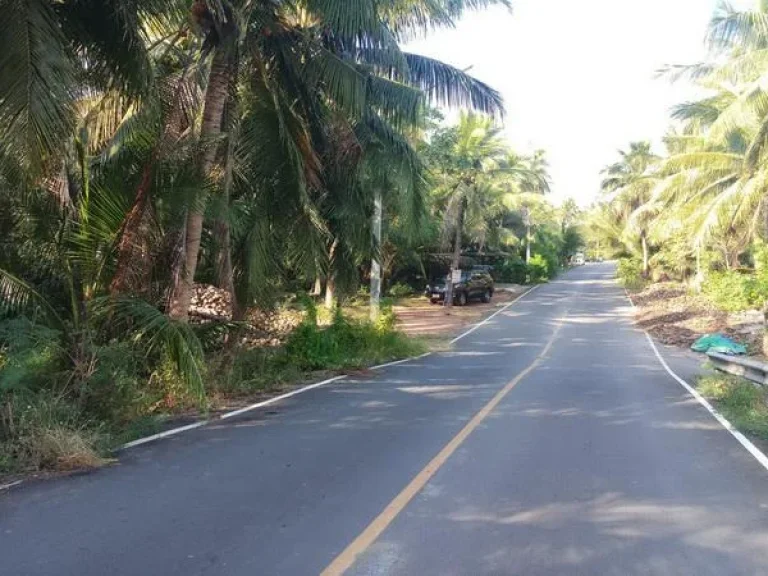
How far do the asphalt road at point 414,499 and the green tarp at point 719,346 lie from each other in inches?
452

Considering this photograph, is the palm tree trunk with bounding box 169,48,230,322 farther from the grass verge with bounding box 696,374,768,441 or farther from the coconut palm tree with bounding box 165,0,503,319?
the grass verge with bounding box 696,374,768,441

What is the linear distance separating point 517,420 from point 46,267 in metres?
6.38

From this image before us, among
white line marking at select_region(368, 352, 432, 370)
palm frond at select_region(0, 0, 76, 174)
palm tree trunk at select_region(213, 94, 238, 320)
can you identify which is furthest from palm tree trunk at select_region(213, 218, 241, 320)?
palm frond at select_region(0, 0, 76, 174)

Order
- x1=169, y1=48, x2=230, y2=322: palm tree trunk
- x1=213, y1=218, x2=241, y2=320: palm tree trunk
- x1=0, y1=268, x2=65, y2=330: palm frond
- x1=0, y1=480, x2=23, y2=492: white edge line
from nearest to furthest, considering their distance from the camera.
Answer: x1=0, y1=480, x2=23, y2=492: white edge line
x1=0, y1=268, x2=65, y2=330: palm frond
x1=169, y1=48, x2=230, y2=322: palm tree trunk
x1=213, y1=218, x2=241, y2=320: palm tree trunk

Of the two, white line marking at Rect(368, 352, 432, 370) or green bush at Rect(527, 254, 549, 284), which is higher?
green bush at Rect(527, 254, 549, 284)

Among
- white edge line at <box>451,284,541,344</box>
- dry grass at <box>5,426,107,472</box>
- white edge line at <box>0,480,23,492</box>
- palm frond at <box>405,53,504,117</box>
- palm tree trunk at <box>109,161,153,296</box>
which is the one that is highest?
palm frond at <box>405,53,504,117</box>

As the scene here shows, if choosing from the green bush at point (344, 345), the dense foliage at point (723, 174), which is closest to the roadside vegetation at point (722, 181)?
the dense foliage at point (723, 174)

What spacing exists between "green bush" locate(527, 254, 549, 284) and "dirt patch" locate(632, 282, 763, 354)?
20.3 meters

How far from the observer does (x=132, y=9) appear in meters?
8.84

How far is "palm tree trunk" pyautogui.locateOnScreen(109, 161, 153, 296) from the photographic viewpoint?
10.5m

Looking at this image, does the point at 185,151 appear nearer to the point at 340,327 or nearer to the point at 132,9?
the point at 132,9

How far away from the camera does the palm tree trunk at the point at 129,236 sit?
10500 millimetres

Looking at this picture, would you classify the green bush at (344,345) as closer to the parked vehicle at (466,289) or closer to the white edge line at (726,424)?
the white edge line at (726,424)

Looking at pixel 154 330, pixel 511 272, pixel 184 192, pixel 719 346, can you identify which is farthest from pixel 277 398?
pixel 511 272
